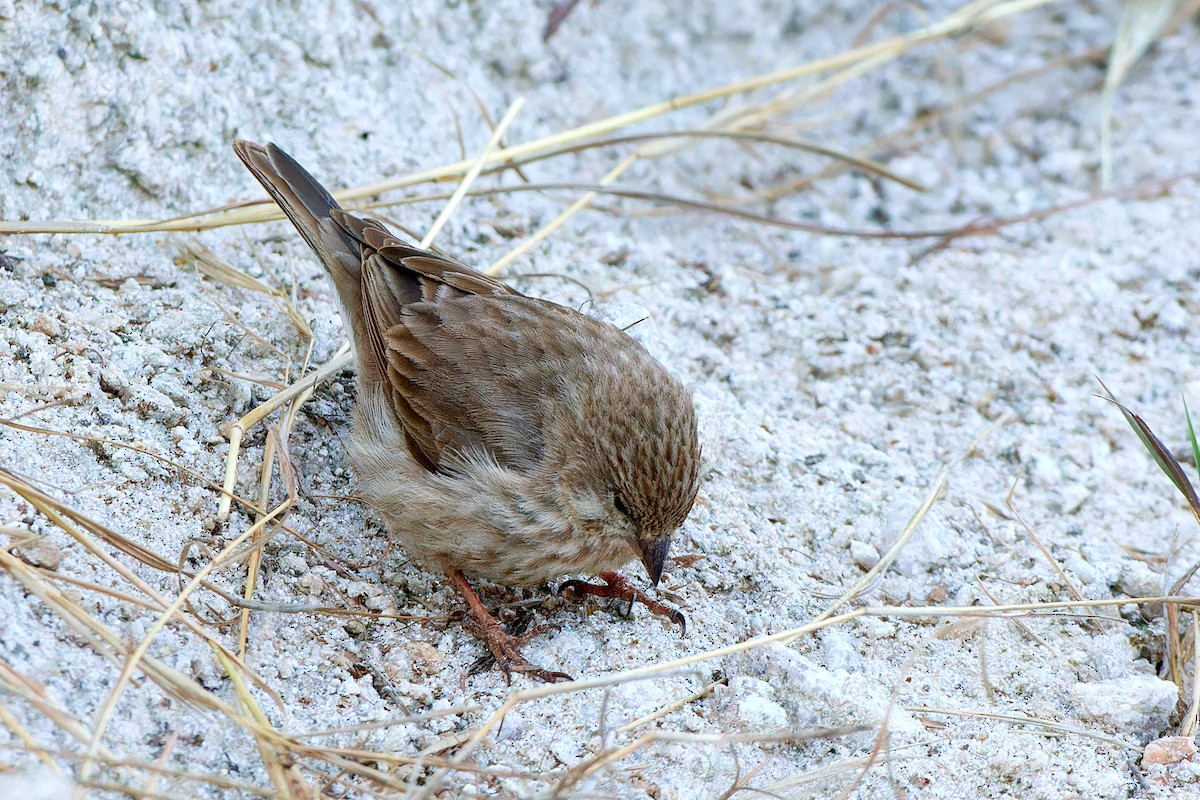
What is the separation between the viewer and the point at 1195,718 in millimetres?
3221

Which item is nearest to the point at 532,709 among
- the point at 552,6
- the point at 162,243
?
the point at 162,243

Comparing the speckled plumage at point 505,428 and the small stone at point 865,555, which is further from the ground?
the speckled plumage at point 505,428

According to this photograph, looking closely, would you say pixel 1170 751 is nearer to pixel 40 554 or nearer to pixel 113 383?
pixel 40 554

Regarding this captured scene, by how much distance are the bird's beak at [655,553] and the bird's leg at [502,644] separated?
40 cm

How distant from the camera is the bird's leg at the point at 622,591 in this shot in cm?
360

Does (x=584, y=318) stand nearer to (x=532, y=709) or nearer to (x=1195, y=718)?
(x=532, y=709)

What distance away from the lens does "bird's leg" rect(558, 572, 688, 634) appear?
3.60 m

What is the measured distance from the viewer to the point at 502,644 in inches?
133

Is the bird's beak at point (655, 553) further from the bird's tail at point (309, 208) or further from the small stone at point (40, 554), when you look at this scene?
the small stone at point (40, 554)

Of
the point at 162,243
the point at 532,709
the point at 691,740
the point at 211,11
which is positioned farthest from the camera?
the point at 211,11

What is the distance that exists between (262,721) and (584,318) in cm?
168

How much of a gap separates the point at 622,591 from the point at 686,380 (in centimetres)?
105

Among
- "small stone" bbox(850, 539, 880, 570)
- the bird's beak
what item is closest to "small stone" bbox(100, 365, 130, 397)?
the bird's beak

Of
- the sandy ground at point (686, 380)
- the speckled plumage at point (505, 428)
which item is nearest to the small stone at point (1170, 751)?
the sandy ground at point (686, 380)
